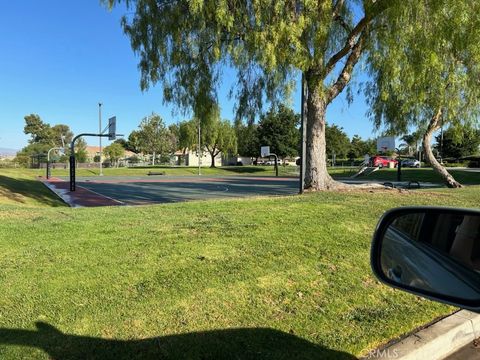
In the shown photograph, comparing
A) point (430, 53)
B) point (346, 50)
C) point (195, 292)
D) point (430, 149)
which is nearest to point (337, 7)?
point (346, 50)

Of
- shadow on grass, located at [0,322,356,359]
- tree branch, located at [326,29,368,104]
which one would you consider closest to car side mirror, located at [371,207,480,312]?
shadow on grass, located at [0,322,356,359]

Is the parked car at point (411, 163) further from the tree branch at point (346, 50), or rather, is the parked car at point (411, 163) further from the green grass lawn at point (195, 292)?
the green grass lawn at point (195, 292)

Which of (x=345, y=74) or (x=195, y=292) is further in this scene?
(x=345, y=74)

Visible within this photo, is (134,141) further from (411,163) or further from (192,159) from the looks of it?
(411,163)

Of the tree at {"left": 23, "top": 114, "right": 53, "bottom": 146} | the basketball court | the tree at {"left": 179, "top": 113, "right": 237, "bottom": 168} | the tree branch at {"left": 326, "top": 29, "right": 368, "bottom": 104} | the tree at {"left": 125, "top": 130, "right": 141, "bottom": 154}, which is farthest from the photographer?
the tree at {"left": 23, "top": 114, "right": 53, "bottom": 146}

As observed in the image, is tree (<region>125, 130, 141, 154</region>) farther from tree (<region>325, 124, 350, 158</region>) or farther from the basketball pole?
the basketball pole

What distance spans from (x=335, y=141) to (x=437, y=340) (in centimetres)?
8104

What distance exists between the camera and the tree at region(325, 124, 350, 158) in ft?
270

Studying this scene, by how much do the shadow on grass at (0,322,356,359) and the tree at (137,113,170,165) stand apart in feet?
283

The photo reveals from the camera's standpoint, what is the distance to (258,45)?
431 inches

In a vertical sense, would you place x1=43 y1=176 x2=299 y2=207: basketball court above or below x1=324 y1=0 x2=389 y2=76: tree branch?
below

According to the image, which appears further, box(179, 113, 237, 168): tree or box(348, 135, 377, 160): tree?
box(348, 135, 377, 160): tree

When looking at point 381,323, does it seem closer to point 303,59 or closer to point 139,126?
point 303,59

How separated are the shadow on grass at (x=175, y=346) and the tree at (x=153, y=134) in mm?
86331
